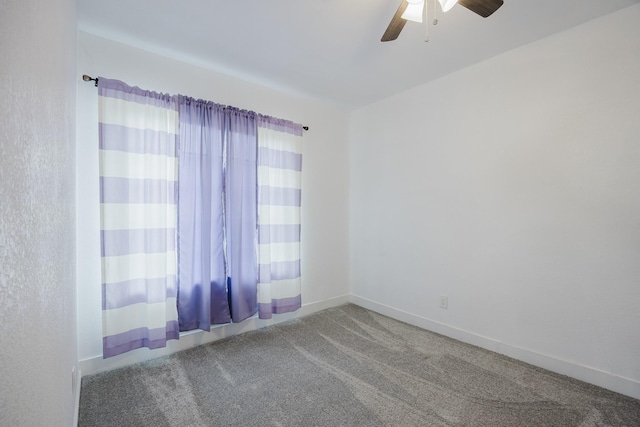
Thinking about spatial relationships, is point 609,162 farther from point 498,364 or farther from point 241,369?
point 241,369

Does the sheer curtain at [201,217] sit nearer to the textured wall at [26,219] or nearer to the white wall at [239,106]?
the white wall at [239,106]

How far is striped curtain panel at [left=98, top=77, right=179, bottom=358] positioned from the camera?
2014mm

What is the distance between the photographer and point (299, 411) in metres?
1.71

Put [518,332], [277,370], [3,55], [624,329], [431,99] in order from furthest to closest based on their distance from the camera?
[431,99] → [518,332] → [277,370] → [624,329] → [3,55]

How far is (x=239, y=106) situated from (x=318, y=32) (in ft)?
3.66

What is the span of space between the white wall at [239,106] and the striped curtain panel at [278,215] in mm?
222

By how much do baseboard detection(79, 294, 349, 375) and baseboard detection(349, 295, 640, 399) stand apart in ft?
3.54

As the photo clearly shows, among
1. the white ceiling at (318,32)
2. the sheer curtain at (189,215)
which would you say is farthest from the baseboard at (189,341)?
the white ceiling at (318,32)

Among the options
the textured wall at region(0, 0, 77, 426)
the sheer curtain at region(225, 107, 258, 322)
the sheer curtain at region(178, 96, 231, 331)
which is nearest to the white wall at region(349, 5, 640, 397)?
the sheer curtain at region(225, 107, 258, 322)

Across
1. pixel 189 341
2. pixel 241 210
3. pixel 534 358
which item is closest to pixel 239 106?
pixel 241 210

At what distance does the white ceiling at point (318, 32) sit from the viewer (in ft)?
5.97

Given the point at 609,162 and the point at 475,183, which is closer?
the point at 609,162

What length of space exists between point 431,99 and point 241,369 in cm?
314

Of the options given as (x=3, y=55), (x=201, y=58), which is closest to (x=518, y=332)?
(x=3, y=55)
